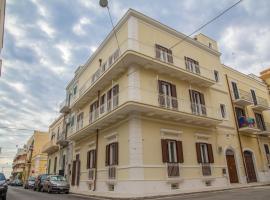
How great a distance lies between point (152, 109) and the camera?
1371cm

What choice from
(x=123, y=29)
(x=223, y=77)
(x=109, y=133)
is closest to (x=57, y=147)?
(x=109, y=133)

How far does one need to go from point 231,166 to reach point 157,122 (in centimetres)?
830

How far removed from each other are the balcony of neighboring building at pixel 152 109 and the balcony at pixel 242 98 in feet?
11.3

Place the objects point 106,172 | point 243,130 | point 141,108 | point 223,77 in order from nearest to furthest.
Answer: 1. point 141,108
2. point 106,172
3. point 243,130
4. point 223,77

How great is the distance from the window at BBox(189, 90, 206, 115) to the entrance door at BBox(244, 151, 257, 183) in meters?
Answer: 6.53

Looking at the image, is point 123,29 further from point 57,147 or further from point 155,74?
point 57,147

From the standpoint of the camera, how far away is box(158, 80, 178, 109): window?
15.3 meters

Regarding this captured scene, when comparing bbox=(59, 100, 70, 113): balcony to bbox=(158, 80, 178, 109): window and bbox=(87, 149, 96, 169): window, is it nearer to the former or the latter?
bbox=(87, 149, 96, 169): window

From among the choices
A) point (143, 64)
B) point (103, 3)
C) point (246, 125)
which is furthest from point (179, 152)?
point (103, 3)

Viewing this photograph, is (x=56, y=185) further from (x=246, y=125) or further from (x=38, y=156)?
(x=38, y=156)

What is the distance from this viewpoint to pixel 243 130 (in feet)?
65.8

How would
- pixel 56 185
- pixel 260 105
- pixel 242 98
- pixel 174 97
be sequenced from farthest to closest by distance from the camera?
pixel 260 105 → pixel 242 98 → pixel 56 185 → pixel 174 97

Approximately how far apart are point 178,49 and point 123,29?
472cm

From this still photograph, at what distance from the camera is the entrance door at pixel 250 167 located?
19.3 metres
